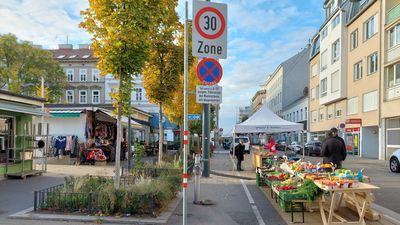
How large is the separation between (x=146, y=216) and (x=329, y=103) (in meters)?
41.9

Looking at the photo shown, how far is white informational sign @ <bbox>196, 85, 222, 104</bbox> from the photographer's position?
791 centimetres

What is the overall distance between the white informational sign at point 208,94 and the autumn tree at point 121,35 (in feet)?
6.79

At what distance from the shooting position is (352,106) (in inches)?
1542

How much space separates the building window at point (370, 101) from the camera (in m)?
33.1

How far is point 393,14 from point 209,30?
27.4 metres

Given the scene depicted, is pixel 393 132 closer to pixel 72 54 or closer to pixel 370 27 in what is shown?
pixel 370 27

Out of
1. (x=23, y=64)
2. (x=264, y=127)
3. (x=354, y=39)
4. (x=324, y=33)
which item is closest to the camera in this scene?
(x=264, y=127)

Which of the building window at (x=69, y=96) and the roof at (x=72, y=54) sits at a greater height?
the roof at (x=72, y=54)

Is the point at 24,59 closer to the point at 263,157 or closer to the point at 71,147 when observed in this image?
the point at 71,147

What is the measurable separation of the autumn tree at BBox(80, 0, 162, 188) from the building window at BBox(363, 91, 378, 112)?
28.4 metres

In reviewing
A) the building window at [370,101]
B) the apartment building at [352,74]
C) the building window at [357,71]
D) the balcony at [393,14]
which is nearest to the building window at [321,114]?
the apartment building at [352,74]

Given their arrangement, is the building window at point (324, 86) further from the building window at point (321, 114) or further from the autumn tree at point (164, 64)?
the autumn tree at point (164, 64)

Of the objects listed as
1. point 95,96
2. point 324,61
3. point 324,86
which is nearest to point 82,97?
point 95,96

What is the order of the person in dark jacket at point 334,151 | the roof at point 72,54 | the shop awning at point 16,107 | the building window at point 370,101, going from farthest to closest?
the roof at point 72,54
the building window at point 370,101
the shop awning at point 16,107
the person in dark jacket at point 334,151
